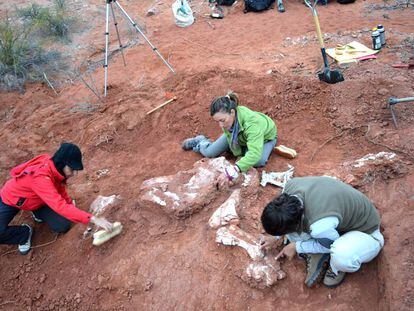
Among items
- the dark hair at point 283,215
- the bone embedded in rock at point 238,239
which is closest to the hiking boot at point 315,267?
the bone embedded in rock at point 238,239

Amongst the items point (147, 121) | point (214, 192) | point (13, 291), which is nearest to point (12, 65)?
point (147, 121)

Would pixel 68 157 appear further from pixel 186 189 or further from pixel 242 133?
pixel 242 133

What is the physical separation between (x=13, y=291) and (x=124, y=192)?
1.31 meters

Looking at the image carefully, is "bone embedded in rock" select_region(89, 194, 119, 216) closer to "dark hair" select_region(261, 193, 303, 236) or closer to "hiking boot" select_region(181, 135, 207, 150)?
"hiking boot" select_region(181, 135, 207, 150)

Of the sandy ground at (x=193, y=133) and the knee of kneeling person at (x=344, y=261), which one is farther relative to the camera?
the sandy ground at (x=193, y=133)

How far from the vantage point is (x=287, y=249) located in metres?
2.66

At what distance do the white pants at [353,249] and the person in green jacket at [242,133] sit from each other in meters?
1.05

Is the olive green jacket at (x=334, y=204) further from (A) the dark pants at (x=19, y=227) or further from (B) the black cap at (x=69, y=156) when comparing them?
(A) the dark pants at (x=19, y=227)

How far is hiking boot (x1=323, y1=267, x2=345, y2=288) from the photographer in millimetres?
2540

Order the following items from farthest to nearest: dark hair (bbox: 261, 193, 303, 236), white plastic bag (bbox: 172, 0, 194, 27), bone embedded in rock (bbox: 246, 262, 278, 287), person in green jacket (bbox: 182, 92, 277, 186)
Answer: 1. white plastic bag (bbox: 172, 0, 194, 27)
2. person in green jacket (bbox: 182, 92, 277, 186)
3. bone embedded in rock (bbox: 246, 262, 278, 287)
4. dark hair (bbox: 261, 193, 303, 236)

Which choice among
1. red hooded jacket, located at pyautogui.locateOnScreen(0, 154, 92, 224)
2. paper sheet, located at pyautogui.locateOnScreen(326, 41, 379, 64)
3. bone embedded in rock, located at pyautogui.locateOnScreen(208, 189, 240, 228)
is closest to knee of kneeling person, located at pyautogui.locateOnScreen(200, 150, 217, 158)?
bone embedded in rock, located at pyautogui.locateOnScreen(208, 189, 240, 228)

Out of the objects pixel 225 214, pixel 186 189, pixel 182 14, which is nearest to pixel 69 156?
pixel 186 189

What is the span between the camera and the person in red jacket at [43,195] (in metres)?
3.06

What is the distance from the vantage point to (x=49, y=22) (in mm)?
7637
